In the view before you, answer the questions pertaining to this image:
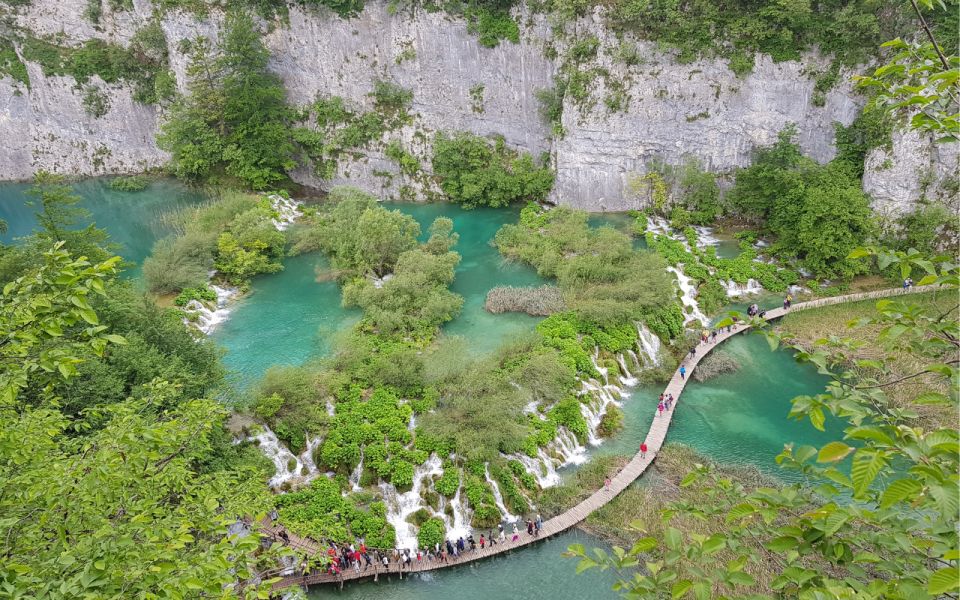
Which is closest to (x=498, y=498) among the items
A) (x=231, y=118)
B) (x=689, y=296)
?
(x=689, y=296)

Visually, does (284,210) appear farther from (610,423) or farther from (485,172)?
(610,423)

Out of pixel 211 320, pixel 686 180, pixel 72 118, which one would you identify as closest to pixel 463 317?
pixel 211 320

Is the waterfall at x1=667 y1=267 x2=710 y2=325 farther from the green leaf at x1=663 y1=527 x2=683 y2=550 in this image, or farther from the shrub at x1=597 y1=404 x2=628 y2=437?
the green leaf at x1=663 y1=527 x2=683 y2=550

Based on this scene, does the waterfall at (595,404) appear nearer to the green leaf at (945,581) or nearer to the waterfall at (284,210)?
the green leaf at (945,581)

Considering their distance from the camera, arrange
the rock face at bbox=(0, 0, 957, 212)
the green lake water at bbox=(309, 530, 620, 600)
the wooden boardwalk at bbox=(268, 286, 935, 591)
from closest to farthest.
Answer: the green lake water at bbox=(309, 530, 620, 600) < the wooden boardwalk at bbox=(268, 286, 935, 591) < the rock face at bbox=(0, 0, 957, 212)

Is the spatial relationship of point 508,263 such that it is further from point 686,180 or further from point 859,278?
point 859,278

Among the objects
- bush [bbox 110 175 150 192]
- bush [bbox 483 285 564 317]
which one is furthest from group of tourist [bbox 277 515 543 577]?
bush [bbox 110 175 150 192]
